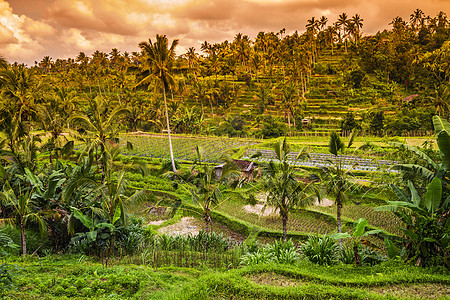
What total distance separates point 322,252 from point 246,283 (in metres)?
3.23

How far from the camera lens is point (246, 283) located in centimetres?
699

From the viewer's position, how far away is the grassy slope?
262 inches

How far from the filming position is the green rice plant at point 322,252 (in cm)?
897

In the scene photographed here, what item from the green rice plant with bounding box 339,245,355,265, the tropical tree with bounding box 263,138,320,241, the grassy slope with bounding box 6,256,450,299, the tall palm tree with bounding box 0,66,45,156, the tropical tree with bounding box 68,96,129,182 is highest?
the tall palm tree with bounding box 0,66,45,156

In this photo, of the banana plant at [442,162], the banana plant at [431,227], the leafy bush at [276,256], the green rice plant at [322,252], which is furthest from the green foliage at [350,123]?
the leafy bush at [276,256]

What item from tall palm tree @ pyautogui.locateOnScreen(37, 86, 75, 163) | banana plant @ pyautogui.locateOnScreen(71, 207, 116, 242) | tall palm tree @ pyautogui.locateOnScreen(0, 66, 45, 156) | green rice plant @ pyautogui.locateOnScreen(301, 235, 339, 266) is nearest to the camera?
green rice plant @ pyautogui.locateOnScreen(301, 235, 339, 266)

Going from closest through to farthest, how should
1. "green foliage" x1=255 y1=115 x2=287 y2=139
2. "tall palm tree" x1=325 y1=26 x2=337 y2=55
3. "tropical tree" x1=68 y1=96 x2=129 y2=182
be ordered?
"tropical tree" x1=68 y1=96 x2=129 y2=182
"green foliage" x1=255 y1=115 x2=287 y2=139
"tall palm tree" x1=325 y1=26 x2=337 y2=55

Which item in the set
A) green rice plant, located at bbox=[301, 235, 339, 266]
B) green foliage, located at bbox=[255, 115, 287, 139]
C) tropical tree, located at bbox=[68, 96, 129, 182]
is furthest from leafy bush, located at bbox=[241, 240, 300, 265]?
green foliage, located at bbox=[255, 115, 287, 139]

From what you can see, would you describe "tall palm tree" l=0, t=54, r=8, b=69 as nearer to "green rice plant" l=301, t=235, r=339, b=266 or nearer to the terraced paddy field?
the terraced paddy field

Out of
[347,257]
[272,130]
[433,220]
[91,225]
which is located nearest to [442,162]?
[433,220]

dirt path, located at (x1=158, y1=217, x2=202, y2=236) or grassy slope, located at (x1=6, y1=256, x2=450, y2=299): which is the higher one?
grassy slope, located at (x1=6, y1=256, x2=450, y2=299)

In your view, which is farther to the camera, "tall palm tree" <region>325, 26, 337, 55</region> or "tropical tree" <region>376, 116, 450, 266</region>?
"tall palm tree" <region>325, 26, 337, 55</region>

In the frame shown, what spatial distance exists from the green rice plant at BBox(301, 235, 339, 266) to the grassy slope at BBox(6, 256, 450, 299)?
2.41ft

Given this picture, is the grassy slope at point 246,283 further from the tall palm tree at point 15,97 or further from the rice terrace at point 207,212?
the tall palm tree at point 15,97
